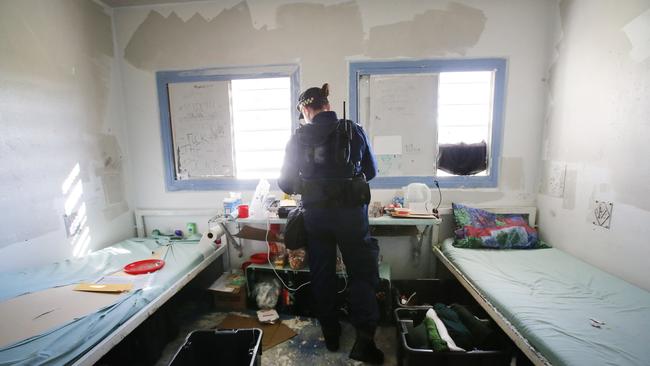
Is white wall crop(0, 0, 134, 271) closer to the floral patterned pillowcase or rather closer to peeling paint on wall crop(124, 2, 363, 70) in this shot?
peeling paint on wall crop(124, 2, 363, 70)

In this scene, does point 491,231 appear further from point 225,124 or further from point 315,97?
point 225,124

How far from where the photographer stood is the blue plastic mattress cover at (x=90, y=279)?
1101 mm

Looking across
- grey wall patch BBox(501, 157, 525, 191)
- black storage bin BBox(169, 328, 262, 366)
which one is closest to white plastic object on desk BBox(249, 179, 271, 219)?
black storage bin BBox(169, 328, 262, 366)

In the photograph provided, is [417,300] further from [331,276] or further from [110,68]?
[110,68]

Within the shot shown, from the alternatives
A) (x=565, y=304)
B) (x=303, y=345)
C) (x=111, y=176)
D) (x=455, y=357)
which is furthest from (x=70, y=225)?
(x=565, y=304)

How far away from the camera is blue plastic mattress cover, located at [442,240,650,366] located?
1.08 m

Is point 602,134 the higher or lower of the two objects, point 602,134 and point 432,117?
the lower

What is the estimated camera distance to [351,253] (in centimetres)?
173

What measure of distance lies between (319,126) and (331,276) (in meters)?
1.00

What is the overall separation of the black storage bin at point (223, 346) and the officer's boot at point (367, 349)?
2.14 feet

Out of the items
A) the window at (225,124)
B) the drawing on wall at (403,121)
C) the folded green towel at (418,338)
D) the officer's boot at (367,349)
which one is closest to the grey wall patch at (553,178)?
the drawing on wall at (403,121)

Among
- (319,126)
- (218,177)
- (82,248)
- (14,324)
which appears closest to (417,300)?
(319,126)

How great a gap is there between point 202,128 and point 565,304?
9.62 ft

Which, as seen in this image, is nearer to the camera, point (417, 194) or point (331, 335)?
point (331, 335)
